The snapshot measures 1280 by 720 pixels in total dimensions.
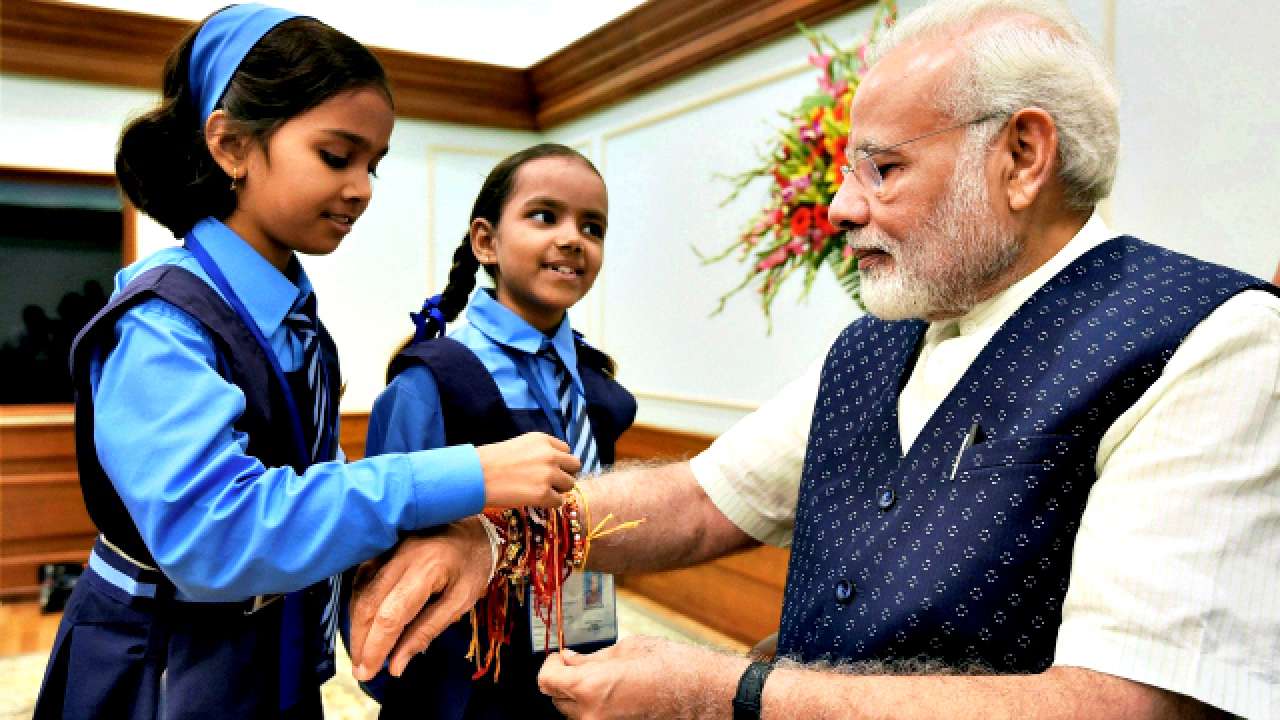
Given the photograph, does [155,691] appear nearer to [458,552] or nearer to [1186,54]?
[458,552]

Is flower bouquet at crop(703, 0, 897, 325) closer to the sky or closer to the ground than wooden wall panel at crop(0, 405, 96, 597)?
closer to the sky

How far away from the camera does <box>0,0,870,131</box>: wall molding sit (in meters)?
4.02

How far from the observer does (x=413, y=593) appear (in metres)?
1.21

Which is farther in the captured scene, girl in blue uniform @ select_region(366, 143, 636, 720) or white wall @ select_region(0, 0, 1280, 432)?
white wall @ select_region(0, 0, 1280, 432)

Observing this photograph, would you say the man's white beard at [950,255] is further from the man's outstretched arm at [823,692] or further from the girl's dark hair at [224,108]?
the girl's dark hair at [224,108]

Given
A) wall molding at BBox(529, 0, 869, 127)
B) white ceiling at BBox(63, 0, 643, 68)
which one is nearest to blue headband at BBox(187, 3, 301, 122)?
wall molding at BBox(529, 0, 869, 127)

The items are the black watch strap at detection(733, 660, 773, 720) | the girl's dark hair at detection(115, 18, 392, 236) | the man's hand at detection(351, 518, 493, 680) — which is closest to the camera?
the black watch strap at detection(733, 660, 773, 720)

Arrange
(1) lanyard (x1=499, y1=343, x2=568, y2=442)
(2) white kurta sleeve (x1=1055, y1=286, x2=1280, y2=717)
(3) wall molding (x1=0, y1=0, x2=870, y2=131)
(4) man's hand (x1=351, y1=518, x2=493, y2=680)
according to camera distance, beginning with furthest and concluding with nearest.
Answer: (3) wall molding (x1=0, y1=0, x2=870, y2=131)
(1) lanyard (x1=499, y1=343, x2=568, y2=442)
(4) man's hand (x1=351, y1=518, x2=493, y2=680)
(2) white kurta sleeve (x1=1055, y1=286, x2=1280, y2=717)

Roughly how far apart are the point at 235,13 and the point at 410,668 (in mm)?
1120

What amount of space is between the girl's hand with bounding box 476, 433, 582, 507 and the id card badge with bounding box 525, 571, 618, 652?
463mm

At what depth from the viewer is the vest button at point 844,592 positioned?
1.21m

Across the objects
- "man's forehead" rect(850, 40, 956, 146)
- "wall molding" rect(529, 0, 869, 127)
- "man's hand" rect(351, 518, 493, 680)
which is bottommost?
"man's hand" rect(351, 518, 493, 680)

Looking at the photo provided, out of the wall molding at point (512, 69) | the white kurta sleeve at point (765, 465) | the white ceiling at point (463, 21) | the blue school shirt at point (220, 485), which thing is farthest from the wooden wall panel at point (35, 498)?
the white kurta sleeve at point (765, 465)

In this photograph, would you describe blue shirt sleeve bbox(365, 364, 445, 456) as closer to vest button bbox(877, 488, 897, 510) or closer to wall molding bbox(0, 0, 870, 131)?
vest button bbox(877, 488, 897, 510)
